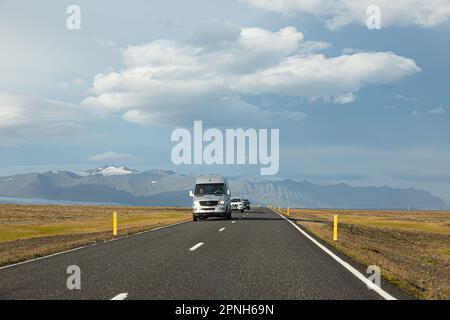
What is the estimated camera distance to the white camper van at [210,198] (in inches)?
1148

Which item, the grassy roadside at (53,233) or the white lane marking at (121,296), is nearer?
the white lane marking at (121,296)

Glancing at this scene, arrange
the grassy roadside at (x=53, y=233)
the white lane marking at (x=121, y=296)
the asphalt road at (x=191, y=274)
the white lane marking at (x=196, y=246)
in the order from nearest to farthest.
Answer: the white lane marking at (x=121, y=296) → the asphalt road at (x=191, y=274) → the white lane marking at (x=196, y=246) → the grassy roadside at (x=53, y=233)

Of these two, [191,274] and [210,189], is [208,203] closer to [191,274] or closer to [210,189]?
[210,189]

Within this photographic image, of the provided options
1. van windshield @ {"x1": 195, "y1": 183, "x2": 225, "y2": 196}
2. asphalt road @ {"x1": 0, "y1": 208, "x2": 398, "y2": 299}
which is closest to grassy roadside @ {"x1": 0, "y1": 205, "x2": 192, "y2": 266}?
asphalt road @ {"x1": 0, "y1": 208, "x2": 398, "y2": 299}

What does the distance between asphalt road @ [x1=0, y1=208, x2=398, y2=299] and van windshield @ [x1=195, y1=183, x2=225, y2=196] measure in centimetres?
1546

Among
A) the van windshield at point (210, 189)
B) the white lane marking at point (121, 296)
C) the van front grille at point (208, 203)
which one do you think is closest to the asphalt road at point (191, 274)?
the white lane marking at point (121, 296)

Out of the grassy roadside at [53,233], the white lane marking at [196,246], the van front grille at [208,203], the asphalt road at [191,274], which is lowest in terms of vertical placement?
the grassy roadside at [53,233]

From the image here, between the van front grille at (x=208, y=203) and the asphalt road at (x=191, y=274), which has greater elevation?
the van front grille at (x=208, y=203)

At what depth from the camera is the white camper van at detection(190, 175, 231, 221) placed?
29.2 m

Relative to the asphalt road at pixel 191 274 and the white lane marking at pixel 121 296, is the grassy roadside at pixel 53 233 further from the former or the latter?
the white lane marking at pixel 121 296
